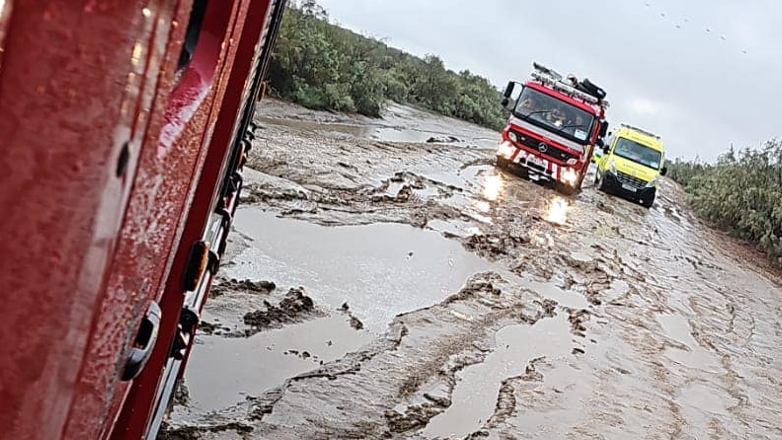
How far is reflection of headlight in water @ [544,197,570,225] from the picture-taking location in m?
13.9

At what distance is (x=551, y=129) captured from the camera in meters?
17.4

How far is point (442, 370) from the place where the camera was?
18.2 ft

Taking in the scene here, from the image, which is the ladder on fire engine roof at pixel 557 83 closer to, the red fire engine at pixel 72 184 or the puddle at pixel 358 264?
the puddle at pixel 358 264

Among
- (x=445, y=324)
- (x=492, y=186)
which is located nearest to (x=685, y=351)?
(x=445, y=324)

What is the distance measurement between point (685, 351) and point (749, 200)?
15.3m

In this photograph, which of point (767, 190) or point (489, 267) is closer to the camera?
point (489, 267)

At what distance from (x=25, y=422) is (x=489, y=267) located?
8517 millimetres

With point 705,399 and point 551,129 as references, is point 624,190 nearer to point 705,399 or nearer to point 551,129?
Answer: point 551,129

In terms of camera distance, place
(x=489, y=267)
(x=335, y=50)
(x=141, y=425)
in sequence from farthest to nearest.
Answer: (x=335, y=50) → (x=489, y=267) → (x=141, y=425)

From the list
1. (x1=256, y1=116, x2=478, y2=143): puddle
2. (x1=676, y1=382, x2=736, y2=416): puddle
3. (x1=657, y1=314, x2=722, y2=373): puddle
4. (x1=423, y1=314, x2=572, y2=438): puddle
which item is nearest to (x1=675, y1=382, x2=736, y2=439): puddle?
(x1=676, y1=382, x2=736, y2=416): puddle

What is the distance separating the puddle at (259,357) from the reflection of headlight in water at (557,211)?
868 centimetres

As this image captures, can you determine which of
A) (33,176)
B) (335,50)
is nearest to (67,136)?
(33,176)

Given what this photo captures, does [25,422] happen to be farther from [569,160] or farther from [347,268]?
[569,160]

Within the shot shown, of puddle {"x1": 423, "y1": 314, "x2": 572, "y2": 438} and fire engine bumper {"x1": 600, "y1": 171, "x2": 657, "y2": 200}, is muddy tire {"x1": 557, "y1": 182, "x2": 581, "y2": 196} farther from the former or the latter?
puddle {"x1": 423, "y1": 314, "x2": 572, "y2": 438}
